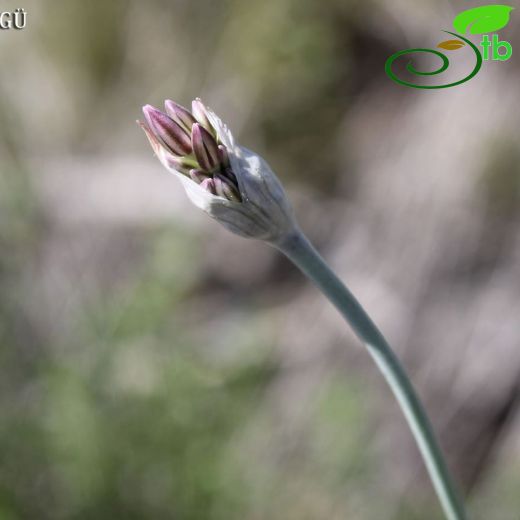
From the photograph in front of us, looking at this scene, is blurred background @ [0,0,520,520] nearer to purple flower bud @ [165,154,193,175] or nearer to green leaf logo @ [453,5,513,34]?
green leaf logo @ [453,5,513,34]

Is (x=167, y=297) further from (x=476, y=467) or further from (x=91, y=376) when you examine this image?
(x=476, y=467)

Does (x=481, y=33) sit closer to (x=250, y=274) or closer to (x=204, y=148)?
(x=250, y=274)

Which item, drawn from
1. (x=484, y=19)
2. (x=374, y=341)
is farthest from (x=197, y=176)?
(x=484, y=19)

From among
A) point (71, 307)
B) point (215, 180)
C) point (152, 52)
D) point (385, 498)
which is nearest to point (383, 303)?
point (385, 498)

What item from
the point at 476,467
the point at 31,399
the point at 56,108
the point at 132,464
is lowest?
the point at 476,467

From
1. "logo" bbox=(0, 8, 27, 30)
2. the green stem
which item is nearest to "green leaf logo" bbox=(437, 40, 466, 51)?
"logo" bbox=(0, 8, 27, 30)

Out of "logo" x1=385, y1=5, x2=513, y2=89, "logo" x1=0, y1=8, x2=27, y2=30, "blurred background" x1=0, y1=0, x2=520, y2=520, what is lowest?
"blurred background" x1=0, y1=0, x2=520, y2=520
